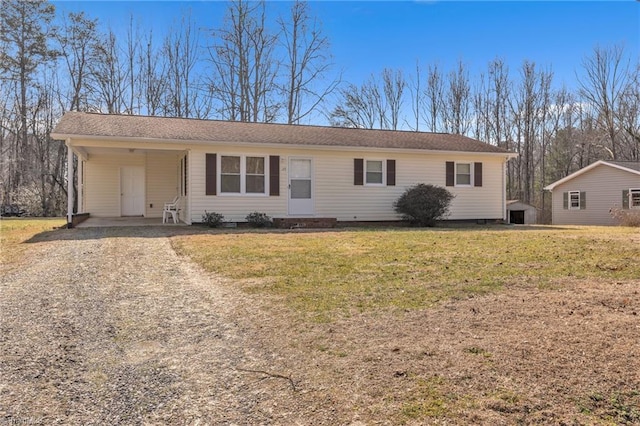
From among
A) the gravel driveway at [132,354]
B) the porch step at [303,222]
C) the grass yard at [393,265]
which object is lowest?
the gravel driveway at [132,354]

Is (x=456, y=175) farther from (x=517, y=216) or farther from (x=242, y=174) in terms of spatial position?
(x=517, y=216)

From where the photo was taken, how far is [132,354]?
10.1ft

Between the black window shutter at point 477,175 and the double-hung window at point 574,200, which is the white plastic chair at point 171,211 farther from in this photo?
the double-hung window at point 574,200

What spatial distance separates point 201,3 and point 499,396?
96.9ft

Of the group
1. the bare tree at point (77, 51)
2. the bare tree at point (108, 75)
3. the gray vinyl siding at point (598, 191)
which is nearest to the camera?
the gray vinyl siding at point (598, 191)

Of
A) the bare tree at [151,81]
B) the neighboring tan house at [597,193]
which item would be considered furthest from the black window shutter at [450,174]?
the bare tree at [151,81]

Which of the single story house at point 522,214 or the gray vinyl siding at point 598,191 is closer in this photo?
the gray vinyl siding at point 598,191

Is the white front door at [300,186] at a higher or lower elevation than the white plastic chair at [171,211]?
higher

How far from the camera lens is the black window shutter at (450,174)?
50.5 feet

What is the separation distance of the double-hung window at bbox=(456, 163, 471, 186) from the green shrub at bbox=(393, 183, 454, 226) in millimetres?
1483

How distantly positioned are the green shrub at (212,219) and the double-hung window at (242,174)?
2.50ft

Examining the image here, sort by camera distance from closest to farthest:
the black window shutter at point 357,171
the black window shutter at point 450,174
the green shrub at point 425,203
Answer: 1. the green shrub at point 425,203
2. the black window shutter at point 357,171
3. the black window shutter at point 450,174

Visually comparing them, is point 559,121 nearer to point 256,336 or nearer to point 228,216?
point 228,216

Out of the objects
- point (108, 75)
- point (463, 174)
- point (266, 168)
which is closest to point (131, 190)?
point (266, 168)
